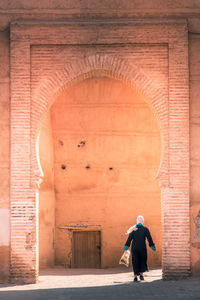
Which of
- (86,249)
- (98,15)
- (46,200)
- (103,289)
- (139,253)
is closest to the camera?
(103,289)

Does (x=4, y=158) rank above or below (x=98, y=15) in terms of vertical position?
below

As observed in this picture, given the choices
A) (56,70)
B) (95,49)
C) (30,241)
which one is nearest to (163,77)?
(95,49)

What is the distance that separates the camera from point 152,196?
15961 millimetres

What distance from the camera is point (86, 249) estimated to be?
16.2m

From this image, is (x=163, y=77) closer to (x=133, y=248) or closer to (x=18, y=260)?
(x=133, y=248)

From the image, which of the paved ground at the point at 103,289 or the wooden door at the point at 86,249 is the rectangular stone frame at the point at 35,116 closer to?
the paved ground at the point at 103,289

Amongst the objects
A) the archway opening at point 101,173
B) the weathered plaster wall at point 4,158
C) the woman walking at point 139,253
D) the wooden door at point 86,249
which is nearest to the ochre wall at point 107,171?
the archway opening at point 101,173

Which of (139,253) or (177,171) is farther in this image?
(177,171)

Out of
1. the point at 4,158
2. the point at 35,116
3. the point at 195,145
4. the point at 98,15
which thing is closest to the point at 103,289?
the point at 4,158

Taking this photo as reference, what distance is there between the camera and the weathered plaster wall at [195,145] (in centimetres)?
1098

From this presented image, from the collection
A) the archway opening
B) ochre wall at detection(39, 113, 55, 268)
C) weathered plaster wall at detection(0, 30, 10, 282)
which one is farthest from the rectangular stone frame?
the archway opening

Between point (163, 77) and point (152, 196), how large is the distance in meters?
5.49

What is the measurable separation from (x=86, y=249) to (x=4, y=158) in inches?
235

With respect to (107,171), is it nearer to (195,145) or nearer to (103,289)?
(195,145)
